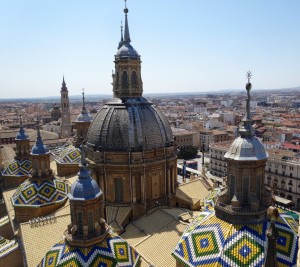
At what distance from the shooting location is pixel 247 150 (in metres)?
15.4

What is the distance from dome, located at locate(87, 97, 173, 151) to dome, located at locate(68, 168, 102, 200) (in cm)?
691

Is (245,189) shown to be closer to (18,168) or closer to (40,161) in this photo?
(40,161)

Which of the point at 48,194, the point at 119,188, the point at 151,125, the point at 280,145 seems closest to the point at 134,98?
the point at 151,125

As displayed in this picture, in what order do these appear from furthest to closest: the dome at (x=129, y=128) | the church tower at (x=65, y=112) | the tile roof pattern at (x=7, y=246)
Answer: the church tower at (x=65, y=112), the dome at (x=129, y=128), the tile roof pattern at (x=7, y=246)

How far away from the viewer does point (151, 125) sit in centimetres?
2377

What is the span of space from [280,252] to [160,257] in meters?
7.22

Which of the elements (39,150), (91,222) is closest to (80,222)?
(91,222)

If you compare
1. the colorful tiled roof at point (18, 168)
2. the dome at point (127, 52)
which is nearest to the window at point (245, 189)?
the dome at point (127, 52)

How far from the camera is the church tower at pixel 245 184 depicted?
592 inches

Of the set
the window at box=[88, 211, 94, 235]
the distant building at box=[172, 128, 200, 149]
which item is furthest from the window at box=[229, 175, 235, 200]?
the distant building at box=[172, 128, 200, 149]

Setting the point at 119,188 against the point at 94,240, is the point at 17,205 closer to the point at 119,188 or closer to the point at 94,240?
the point at 119,188

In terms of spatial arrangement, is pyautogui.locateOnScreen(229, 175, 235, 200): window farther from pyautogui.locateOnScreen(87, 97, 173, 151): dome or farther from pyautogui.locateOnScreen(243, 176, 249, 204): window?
pyautogui.locateOnScreen(87, 97, 173, 151): dome

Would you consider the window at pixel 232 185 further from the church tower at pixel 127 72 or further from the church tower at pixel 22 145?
the church tower at pixel 22 145

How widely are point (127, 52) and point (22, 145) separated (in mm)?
16622
